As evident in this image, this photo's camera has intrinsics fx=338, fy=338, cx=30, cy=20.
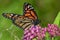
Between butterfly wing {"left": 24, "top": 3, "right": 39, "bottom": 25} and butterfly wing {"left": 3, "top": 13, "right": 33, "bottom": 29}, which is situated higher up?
butterfly wing {"left": 24, "top": 3, "right": 39, "bottom": 25}

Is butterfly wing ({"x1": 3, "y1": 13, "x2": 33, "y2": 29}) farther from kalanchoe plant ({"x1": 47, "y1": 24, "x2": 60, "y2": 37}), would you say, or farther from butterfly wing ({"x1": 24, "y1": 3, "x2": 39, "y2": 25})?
kalanchoe plant ({"x1": 47, "y1": 24, "x2": 60, "y2": 37})

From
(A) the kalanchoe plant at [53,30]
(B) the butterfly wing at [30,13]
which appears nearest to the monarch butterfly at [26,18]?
(B) the butterfly wing at [30,13]

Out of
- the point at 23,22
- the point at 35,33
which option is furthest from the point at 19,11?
the point at 35,33

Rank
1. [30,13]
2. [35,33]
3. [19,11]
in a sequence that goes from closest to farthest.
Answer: [35,33] < [30,13] < [19,11]

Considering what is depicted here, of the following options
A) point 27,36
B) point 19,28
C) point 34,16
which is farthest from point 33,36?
point 19,28

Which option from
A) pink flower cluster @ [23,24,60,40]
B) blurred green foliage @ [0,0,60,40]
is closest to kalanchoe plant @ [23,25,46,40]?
pink flower cluster @ [23,24,60,40]

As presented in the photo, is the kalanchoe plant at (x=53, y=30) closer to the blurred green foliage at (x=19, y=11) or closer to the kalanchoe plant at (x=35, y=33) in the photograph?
the kalanchoe plant at (x=35, y=33)

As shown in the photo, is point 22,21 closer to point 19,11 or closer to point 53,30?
point 53,30

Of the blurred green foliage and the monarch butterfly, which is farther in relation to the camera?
the blurred green foliage
